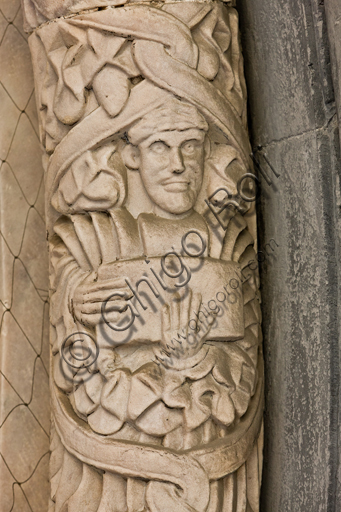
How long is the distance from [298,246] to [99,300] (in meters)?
0.39

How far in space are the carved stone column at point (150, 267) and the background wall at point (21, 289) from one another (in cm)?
23

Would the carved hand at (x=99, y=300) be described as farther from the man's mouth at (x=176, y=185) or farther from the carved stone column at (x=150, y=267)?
the man's mouth at (x=176, y=185)

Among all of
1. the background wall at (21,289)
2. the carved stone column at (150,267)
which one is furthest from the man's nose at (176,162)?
the background wall at (21,289)

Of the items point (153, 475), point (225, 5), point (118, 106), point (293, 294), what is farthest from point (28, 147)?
point (153, 475)

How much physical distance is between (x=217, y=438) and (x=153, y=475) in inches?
5.1

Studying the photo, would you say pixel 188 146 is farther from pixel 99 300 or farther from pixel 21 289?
pixel 21 289

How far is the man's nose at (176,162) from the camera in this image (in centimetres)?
128

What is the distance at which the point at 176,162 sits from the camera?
4.19 ft

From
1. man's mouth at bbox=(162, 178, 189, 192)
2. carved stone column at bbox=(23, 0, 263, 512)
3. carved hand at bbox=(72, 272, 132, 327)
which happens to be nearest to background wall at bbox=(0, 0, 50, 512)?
carved stone column at bbox=(23, 0, 263, 512)

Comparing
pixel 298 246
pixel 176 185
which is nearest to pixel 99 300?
pixel 176 185

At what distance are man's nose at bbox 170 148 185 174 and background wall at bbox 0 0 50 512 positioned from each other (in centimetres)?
49

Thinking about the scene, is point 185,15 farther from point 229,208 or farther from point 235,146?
point 229,208

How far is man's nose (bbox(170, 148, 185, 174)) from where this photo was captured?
128cm

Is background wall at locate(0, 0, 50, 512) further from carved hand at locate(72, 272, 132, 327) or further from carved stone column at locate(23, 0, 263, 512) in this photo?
carved hand at locate(72, 272, 132, 327)
